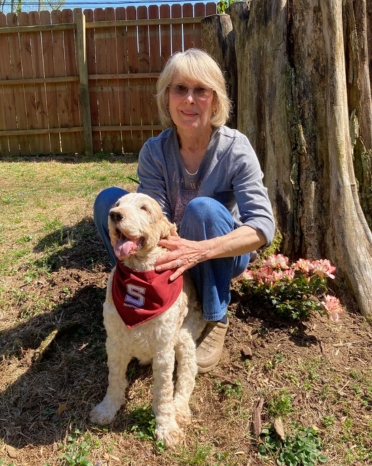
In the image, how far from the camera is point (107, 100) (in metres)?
9.59

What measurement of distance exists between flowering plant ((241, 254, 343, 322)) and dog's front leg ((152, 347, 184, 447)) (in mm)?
1009

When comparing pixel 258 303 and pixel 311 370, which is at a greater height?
pixel 258 303

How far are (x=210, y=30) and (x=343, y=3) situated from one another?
110 centimetres

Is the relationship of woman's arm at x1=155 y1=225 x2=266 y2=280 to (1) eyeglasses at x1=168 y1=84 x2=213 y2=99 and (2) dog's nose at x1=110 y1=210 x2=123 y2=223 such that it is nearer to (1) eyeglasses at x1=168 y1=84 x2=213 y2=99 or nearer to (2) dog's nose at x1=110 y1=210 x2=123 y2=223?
(2) dog's nose at x1=110 y1=210 x2=123 y2=223

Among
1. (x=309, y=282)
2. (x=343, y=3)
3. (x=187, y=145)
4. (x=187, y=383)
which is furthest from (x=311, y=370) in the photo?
(x=343, y=3)

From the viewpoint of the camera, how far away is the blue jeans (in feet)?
8.27

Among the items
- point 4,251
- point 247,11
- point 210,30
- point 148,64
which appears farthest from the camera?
point 148,64

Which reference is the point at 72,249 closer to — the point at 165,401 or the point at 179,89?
the point at 179,89

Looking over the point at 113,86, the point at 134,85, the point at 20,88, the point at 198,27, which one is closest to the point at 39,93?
the point at 20,88

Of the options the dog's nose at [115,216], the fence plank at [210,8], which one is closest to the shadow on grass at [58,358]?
the dog's nose at [115,216]

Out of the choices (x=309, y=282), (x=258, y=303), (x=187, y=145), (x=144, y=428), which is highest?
(x=187, y=145)

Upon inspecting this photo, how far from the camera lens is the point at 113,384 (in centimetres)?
250

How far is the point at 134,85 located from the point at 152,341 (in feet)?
26.9

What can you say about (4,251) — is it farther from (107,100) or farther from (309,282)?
(107,100)
